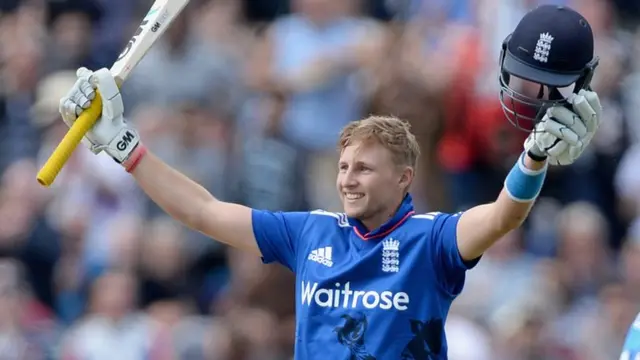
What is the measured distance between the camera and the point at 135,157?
7.35m

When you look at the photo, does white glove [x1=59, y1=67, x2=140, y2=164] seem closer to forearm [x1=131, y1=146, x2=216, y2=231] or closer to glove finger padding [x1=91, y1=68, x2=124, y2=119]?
glove finger padding [x1=91, y1=68, x2=124, y2=119]

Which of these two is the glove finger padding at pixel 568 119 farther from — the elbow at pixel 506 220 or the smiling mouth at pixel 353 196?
the smiling mouth at pixel 353 196

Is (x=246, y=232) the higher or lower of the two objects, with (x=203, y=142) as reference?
lower

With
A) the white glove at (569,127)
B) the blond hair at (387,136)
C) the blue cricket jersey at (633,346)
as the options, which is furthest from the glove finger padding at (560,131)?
the blond hair at (387,136)

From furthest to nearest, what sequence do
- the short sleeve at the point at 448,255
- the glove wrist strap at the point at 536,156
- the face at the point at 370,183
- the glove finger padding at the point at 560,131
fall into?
the face at the point at 370,183
the short sleeve at the point at 448,255
the glove wrist strap at the point at 536,156
the glove finger padding at the point at 560,131

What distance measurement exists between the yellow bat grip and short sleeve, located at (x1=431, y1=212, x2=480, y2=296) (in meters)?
1.62

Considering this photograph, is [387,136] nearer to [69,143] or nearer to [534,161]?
[534,161]

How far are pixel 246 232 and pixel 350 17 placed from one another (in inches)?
202

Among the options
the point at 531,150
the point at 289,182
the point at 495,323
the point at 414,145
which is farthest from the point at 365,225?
the point at 289,182

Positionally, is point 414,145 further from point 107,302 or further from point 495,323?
point 107,302

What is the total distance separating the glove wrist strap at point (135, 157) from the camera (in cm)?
734

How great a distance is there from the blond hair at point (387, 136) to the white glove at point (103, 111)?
1018 mm

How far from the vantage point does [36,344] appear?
11.7m

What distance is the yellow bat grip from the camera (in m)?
6.89
